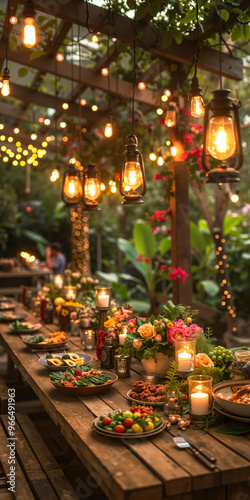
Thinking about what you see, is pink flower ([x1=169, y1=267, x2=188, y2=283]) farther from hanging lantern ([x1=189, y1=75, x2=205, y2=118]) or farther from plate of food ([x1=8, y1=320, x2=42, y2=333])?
hanging lantern ([x1=189, y1=75, x2=205, y2=118])

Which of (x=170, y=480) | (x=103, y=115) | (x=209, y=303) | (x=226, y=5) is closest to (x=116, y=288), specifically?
(x=209, y=303)

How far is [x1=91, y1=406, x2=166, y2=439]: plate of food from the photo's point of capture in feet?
7.44

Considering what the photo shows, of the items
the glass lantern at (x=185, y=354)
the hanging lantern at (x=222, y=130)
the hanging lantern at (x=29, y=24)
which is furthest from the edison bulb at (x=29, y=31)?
the glass lantern at (x=185, y=354)

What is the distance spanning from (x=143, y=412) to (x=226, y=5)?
2771 mm

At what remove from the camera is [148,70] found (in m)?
6.18

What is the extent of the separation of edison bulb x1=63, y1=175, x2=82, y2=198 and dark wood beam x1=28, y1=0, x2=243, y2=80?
137 centimetres

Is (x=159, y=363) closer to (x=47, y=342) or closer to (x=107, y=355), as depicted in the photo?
(x=107, y=355)

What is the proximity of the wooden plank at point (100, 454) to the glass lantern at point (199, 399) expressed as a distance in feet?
1.31

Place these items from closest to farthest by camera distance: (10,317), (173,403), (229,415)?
(229,415) < (173,403) < (10,317)

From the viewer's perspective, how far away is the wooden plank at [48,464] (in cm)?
259

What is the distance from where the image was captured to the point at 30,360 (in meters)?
3.71

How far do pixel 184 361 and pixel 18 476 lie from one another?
1.03m

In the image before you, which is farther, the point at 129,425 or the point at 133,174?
the point at 133,174

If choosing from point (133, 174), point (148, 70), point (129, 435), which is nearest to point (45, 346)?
point (133, 174)
